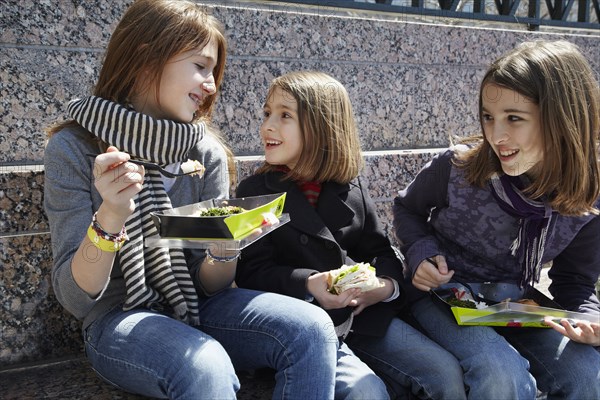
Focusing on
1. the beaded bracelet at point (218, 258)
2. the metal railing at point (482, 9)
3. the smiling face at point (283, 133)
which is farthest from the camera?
the metal railing at point (482, 9)

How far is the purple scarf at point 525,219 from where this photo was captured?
2.65 m

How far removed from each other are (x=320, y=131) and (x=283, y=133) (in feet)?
0.45

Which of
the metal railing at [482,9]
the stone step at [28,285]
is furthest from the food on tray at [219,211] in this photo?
the metal railing at [482,9]

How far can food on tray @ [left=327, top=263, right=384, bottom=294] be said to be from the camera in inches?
94.8

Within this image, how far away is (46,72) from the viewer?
2908mm

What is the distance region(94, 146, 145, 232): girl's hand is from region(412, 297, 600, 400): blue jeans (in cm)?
122

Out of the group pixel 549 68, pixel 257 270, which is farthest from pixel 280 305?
pixel 549 68

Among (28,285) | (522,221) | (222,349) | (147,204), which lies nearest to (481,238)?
(522,221)

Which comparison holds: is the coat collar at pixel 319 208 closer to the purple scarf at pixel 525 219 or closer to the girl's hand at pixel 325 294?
the girl's hand at pixel 325 294

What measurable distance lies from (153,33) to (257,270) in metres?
Answer: 0.88

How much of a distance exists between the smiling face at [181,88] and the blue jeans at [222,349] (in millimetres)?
644

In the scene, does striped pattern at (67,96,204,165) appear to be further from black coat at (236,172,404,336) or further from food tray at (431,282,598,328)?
food tray at (431,282,598,328)

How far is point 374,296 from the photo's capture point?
8.61 feet

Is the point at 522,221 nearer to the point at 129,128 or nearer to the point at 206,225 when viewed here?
the point at 206,225
